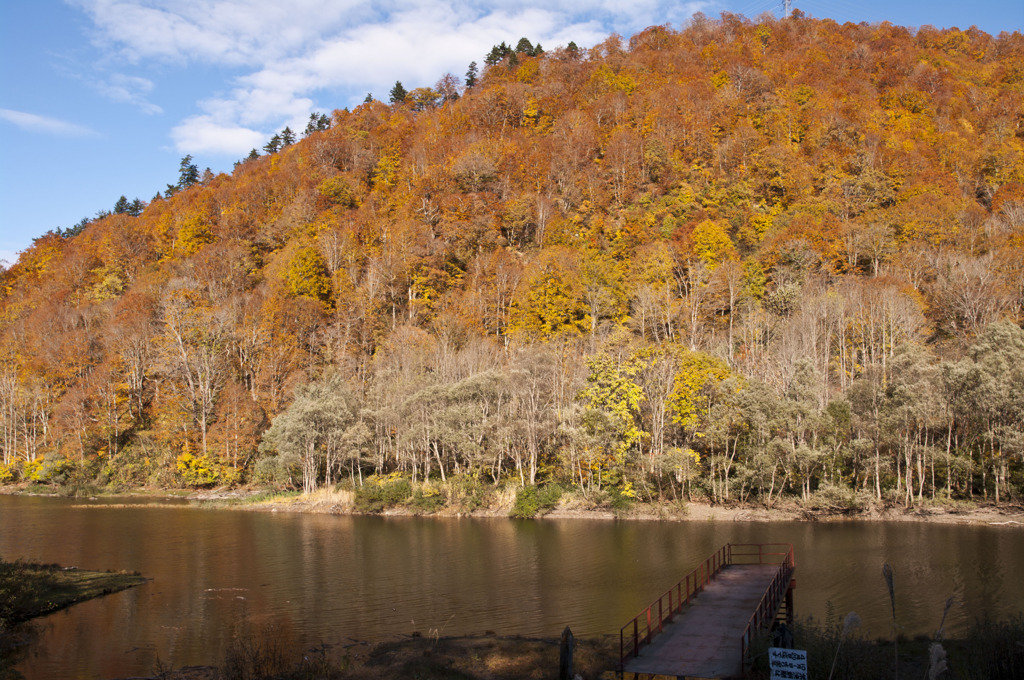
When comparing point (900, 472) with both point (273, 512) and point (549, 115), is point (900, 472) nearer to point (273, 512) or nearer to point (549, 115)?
point (273, 512)

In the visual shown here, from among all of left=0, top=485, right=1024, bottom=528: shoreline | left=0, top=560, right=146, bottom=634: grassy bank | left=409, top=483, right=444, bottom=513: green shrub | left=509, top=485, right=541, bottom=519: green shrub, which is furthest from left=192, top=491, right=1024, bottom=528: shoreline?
left=0, top=560, right=146, bottom=634: grassy bank

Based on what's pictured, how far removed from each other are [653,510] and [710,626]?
90.4 ft

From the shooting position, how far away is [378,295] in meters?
75.9

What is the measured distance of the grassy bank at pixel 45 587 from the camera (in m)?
22.3

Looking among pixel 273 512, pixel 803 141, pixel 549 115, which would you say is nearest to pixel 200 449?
pixel 273 512

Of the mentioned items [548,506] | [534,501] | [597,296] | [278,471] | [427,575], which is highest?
[597,296]

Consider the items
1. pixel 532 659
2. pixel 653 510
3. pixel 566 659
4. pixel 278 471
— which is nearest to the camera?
pixel 566 659

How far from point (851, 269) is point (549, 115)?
196ft

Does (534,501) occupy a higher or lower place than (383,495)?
higher

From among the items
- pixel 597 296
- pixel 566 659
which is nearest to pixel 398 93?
pixel 597 296

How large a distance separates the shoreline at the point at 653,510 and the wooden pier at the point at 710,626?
749 inches

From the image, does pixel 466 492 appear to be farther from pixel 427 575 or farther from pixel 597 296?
pixel 597 296

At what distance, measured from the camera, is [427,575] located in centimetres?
2947

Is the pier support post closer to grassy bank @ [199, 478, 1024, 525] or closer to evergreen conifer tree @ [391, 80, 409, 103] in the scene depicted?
grassy bank @ [199, 478, 1024, 525]
